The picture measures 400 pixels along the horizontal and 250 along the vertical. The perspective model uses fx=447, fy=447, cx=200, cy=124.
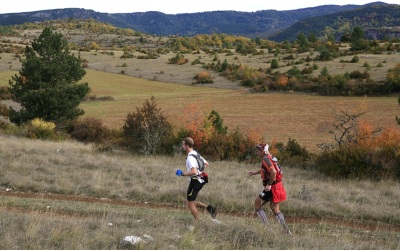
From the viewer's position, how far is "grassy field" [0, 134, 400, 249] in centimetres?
696

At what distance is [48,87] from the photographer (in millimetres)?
30156

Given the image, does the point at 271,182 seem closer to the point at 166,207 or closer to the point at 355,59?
the point at 166,207

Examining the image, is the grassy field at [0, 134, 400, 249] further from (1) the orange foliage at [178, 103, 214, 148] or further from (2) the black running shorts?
(1) the orange foliage at [178, 103, 214, 148]

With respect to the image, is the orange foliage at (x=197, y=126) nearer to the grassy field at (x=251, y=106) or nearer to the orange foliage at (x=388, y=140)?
the grassy field at (x=251, y=106)

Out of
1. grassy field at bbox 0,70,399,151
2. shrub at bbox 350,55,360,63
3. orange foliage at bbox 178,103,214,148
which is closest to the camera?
orange foliage at bbox 178,103,214,148

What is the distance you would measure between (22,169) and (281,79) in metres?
48.2

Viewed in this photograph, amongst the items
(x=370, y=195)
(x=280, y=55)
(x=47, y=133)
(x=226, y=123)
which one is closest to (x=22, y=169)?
(x=370, y=195)

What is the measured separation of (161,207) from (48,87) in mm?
21106

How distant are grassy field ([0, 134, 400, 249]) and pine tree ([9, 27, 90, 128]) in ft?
33.1

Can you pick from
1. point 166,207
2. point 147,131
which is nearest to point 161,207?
point 166,207

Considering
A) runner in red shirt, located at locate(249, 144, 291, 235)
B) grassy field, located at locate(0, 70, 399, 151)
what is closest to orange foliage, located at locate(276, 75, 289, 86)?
grassy field, located at locate(0, 70, 399, 151)

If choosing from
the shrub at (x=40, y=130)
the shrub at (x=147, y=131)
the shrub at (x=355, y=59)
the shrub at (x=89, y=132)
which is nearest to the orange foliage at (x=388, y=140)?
the shrub at (x=147, y=131)

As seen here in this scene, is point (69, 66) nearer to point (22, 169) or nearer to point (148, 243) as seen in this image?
point (22, 169)

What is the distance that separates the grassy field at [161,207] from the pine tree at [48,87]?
10088 mm
